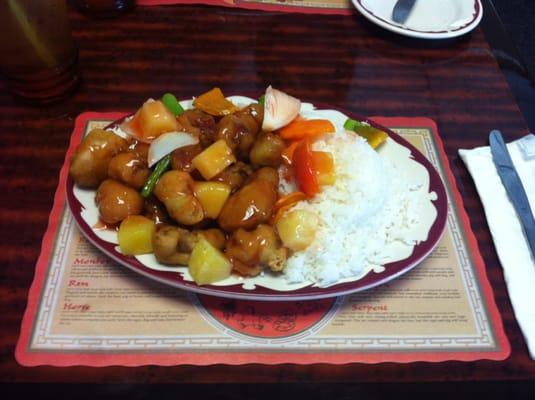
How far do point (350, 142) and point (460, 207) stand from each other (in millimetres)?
458

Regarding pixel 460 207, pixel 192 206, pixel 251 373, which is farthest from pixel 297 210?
pixel 460 207

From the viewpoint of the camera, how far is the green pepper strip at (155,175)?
1451mm

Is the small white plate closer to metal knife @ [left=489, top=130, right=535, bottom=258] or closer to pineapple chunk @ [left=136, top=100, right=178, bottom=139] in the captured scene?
metal knife @ [left=489, top=130, right=535, bottom=258]

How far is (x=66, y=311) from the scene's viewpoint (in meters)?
1.40

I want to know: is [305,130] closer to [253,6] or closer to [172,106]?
[172,106]

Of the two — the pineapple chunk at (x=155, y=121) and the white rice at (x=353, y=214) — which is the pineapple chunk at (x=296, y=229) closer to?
the white rice at (x=353, y=214)

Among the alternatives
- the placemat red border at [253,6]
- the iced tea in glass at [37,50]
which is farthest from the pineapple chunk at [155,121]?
the placemat red border at [253,6]

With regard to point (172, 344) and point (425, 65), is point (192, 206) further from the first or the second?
point (425, 65)

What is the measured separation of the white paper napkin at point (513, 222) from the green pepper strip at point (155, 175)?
1.05 m

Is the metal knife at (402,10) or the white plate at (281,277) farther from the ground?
the metal knife at (402,10)

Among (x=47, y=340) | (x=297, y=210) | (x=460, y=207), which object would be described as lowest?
(x=47, y=340)

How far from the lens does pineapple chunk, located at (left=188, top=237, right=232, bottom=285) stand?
1309 millimetres

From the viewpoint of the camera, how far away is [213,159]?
1.45 metres

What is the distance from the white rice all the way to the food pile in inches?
1.1
